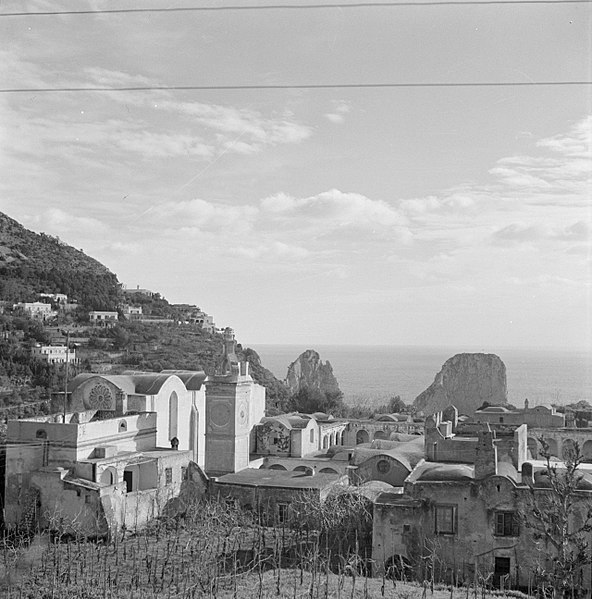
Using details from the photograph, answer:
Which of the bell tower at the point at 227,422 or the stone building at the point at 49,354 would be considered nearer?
the bell tower at the point at 227,422

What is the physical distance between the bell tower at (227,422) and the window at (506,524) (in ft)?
29.6

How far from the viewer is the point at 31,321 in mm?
39906

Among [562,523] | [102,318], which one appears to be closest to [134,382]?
[562,523]

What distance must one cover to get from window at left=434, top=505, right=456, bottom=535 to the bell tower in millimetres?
8129

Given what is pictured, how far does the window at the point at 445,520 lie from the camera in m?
14.4

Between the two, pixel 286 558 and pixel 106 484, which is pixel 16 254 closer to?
pixel 106 484

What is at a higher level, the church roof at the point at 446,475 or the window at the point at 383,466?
the church roof at the point at 446,475

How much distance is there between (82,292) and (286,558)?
34.4 m

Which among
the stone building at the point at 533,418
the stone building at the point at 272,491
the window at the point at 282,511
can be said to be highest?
the stone building at the point at 533,418

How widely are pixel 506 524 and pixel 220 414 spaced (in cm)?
974


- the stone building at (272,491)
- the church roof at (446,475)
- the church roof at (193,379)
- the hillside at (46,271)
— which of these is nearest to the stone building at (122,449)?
the church roof at (193,379)

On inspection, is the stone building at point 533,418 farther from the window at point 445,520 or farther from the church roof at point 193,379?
the window at point 445,520

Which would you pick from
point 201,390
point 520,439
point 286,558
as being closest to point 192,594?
point 286,558

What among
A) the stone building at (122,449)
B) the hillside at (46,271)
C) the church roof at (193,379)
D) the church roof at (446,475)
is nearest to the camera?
the church roof at (446,475)
